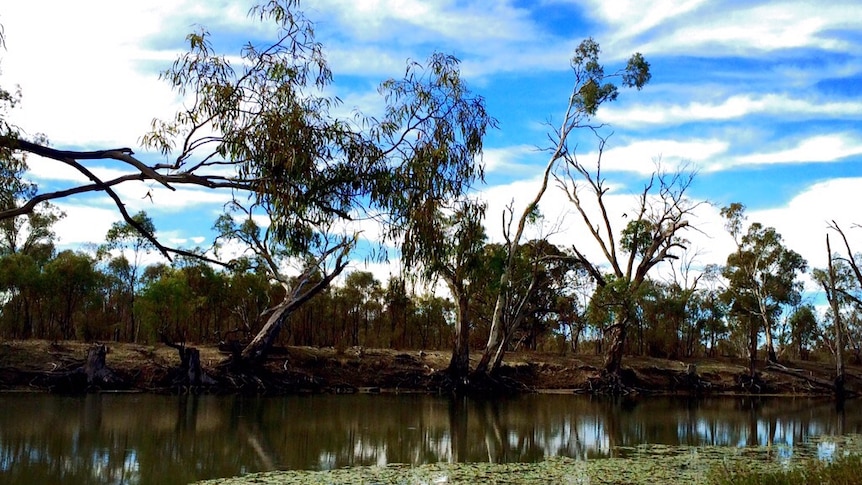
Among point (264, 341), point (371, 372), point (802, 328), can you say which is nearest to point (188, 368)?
point (264, 341)

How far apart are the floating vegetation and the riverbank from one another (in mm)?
14884

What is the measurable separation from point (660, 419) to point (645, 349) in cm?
1969

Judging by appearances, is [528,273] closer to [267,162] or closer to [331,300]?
[331,300]

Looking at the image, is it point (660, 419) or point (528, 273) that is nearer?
point (660, 419)

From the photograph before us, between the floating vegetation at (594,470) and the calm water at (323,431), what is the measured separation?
609mm

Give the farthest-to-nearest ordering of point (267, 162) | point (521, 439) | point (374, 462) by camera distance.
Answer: point (521, 439) < point (374, 462) < point (267, 162)

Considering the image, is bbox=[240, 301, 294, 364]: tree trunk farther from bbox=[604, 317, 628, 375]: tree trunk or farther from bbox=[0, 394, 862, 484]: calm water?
bbox=[604, 317, 628, 375]: tree trunk

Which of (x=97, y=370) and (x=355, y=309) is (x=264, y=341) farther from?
(x=355, y=309)

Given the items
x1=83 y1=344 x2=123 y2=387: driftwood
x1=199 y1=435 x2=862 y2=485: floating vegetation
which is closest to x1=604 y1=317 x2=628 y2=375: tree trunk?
x1=199 y1=435 x2=862 y2=485: floating vegetation

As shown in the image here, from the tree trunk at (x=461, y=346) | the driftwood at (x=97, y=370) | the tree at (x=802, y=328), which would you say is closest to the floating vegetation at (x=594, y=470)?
the tree trunk at (x=461, y=346)

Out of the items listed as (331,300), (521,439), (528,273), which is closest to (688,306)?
(528,273)

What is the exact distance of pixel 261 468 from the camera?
9188mm

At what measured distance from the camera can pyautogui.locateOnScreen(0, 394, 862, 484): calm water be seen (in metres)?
9.53

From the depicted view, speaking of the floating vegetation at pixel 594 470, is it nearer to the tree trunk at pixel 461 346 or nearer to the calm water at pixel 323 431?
the calm water at pixel 323 431
